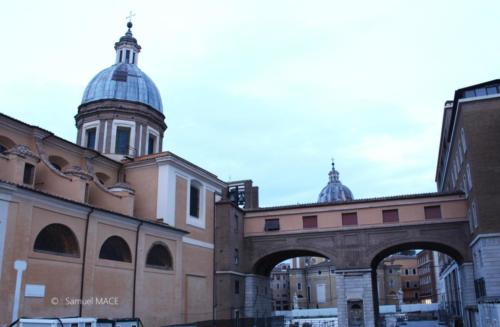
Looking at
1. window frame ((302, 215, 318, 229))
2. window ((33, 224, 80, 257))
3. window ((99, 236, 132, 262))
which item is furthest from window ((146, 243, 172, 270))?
window frame ((302, 215, 318, 229))

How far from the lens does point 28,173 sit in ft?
64.1

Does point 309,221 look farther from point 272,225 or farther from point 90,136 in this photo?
point 90,136

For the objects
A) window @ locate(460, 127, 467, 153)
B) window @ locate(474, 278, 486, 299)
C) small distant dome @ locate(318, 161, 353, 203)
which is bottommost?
window @ locate(474, 278, 486, 299)

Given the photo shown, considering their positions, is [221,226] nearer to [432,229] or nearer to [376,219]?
[376,219]

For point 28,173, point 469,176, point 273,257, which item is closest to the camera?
point 28,173

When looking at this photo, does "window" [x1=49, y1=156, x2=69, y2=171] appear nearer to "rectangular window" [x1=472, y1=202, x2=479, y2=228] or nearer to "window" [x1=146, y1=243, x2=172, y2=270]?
"window" [x1=146, y1=243, x2=172, y2=270]

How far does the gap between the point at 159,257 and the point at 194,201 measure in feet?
18.4

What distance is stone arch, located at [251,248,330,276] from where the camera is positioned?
1284 inches

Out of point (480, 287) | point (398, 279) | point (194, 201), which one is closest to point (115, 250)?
point (194, 201)

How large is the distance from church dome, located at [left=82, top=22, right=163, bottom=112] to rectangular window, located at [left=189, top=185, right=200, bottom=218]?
304 inches

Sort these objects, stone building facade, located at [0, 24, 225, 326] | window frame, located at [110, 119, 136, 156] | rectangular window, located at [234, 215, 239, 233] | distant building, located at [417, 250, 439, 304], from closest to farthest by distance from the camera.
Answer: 1. stone building facade, located at [0, 24, 225, 326]
2. window frame, located at [110, 119, 136, 156]
3. rectangular window, located at [234, 215, 239, 233]
4. distant building, located at [417, 250, 439, 304]

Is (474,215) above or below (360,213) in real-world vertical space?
below

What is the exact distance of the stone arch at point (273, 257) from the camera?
3262 cm

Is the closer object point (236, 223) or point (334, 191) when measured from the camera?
point (236, 223)
